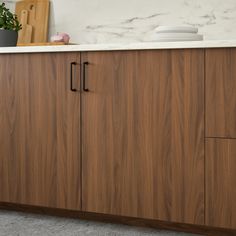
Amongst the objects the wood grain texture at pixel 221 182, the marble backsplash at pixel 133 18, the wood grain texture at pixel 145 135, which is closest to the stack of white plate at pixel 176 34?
the wood grain texture at pixel 145 135

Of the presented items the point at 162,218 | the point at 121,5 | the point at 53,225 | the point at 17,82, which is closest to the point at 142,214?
the point at 162,218

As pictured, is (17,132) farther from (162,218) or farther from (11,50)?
(162,218)

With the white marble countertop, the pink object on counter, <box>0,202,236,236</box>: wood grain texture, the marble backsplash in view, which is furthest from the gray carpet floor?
the marble backsplash

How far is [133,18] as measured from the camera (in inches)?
113

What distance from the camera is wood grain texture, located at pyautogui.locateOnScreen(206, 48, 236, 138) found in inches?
82.2

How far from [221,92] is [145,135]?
1.39ft

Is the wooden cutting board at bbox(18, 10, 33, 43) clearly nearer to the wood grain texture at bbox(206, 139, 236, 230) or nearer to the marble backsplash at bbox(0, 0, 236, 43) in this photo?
the marble backsplash at bbox(0, 0, 236, 43)

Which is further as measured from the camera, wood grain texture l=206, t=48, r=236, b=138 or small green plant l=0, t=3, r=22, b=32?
small green plant l=0, t=3, r=22, b=32

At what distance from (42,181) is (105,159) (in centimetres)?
40

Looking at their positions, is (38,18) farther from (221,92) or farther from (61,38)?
(221,92)

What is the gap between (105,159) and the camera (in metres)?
2.32

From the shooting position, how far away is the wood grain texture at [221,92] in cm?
209

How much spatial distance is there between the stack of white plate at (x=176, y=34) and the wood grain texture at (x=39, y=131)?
452 mm

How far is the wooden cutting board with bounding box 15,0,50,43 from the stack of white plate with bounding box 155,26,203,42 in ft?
3.24
